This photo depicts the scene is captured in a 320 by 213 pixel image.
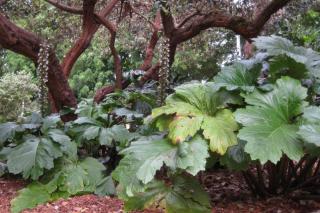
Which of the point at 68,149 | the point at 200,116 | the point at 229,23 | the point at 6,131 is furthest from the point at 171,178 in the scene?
the point at 229,23

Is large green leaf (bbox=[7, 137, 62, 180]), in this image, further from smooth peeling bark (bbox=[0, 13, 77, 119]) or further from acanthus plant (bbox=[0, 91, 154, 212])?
smooth peeling bark (bbox=[0, 13, 77, 119])

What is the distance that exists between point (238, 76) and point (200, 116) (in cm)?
47

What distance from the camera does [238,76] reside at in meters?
3.00

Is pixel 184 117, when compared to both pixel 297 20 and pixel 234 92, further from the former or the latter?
pixel 297 20

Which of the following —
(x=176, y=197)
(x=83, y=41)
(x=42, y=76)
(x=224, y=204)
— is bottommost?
(x=224, y=204)

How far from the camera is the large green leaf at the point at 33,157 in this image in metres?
3.67

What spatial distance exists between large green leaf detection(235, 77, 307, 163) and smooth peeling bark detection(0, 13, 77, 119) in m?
3.42

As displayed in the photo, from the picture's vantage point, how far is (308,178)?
3.31m

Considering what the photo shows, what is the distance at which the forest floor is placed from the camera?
3041mm

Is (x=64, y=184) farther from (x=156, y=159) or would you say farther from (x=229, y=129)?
(x=229, y=129)

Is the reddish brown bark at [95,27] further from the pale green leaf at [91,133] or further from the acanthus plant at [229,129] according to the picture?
the acanthus plant at [229,129]

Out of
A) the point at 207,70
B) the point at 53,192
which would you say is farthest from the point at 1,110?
the point at 53,192

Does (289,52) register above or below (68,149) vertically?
above

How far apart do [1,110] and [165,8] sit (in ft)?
31.4
